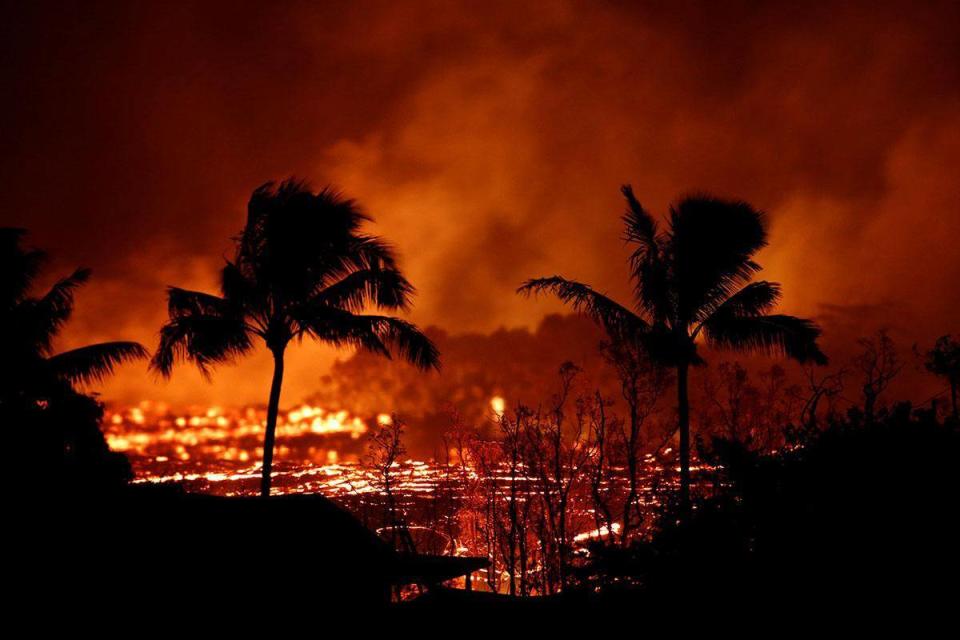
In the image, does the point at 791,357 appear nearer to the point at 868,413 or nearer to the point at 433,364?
the point at 868,413

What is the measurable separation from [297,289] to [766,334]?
11.1 meters

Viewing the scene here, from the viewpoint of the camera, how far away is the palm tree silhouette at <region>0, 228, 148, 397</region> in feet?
61.8

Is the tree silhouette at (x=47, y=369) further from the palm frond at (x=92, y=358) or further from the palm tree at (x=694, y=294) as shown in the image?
the palm tree at (x=694, y=294)

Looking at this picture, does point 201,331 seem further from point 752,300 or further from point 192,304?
point 752,300

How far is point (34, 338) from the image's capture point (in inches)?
783

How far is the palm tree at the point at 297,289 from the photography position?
1636 cm

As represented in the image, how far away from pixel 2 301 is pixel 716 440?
19894 mm

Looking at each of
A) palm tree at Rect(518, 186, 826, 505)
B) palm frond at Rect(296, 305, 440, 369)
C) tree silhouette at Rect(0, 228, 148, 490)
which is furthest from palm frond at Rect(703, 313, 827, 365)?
tree silhouette at Rect(0, 228, 148, 490)

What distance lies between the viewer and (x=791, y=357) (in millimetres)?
16156

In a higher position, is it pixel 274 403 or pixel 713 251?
A: pixel 713 251

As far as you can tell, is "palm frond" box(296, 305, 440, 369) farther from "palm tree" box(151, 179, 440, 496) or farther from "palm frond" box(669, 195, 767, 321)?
"palm frond" box(669, 195, 767, 321)

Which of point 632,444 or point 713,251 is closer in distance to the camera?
point 713,251

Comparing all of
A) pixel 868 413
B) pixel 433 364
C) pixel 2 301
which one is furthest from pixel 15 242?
pixel 868 413

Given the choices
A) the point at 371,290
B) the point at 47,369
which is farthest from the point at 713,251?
the point at 47,369
